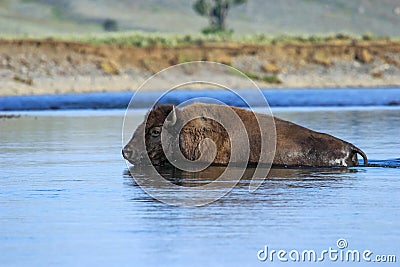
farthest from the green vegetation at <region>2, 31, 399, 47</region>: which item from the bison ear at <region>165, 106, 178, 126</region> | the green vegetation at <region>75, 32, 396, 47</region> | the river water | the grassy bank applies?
the bison ear at <region>165, 106, 178, 126</region>

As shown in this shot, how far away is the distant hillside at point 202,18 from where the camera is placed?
132m

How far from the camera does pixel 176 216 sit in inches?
445

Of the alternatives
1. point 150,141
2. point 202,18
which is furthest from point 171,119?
point 202,18

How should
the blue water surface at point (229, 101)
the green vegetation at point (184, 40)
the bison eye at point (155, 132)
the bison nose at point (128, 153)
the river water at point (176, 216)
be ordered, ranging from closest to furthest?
the river water at point (176, 216) < the bison eye at point (155, 132) < the bison nose at point (128, 153) < the blue water surface at point (229, 101) < the green vegetation at point (184, 40)

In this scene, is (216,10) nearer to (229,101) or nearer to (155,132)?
(229,101)

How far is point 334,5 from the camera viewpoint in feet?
474

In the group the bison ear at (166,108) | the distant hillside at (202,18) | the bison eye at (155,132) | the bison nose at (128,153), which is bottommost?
the distant hillside at (202,18)

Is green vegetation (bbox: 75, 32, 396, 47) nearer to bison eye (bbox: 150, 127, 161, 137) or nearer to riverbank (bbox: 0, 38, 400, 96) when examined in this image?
riverbank (bbox: 0, 38, 400, 96)

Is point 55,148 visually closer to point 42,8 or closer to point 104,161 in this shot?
point 104,161

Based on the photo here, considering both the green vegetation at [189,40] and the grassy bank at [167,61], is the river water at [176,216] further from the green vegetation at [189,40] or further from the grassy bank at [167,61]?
the green vegetation at [189,40]

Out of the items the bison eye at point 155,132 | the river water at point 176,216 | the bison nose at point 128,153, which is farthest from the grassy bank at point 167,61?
the river water at point 176,216

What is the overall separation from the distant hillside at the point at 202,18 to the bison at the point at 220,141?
113 meters

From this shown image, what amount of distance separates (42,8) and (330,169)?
126555 mm

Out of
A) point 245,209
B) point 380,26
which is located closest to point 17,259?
point 245,209
